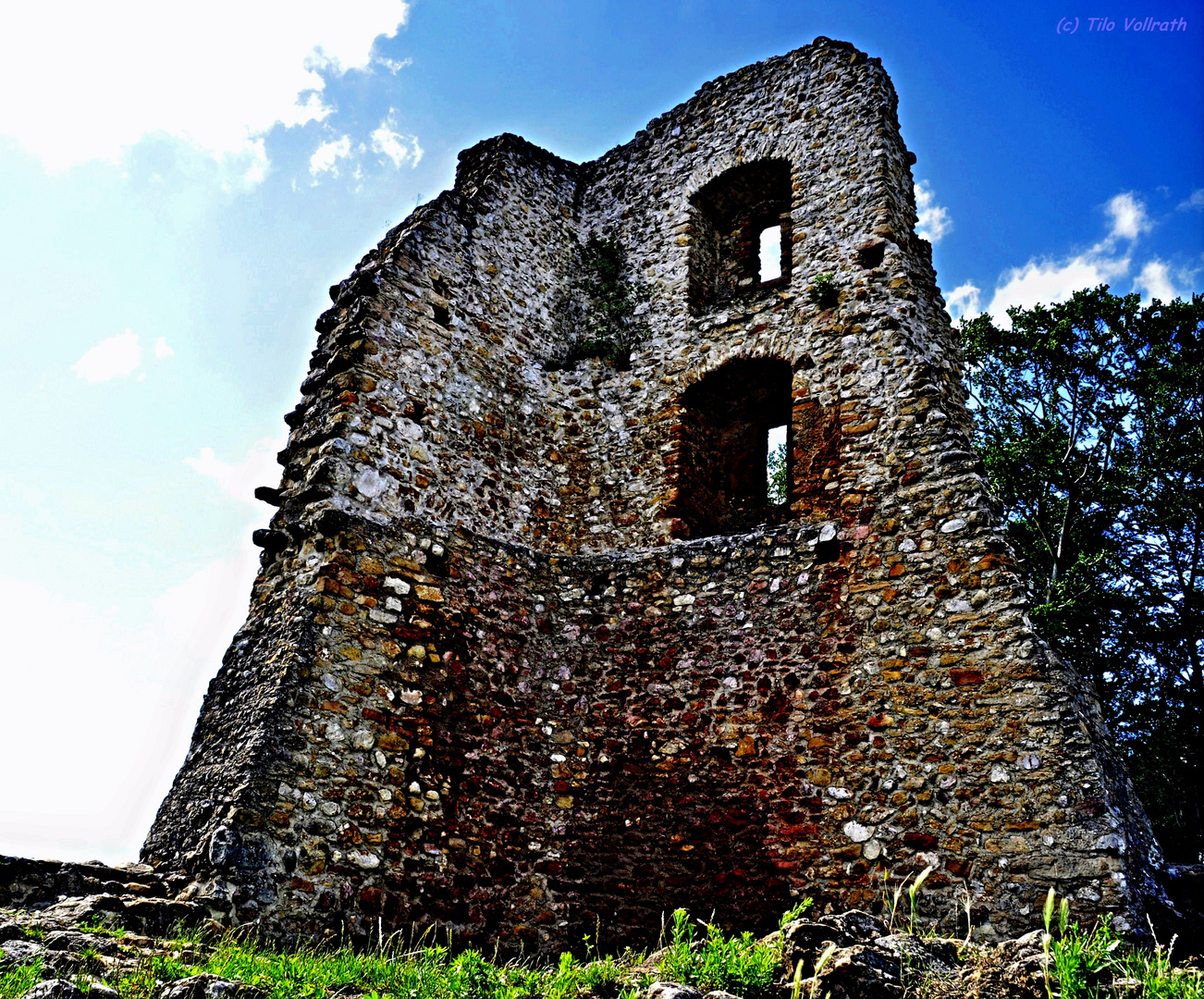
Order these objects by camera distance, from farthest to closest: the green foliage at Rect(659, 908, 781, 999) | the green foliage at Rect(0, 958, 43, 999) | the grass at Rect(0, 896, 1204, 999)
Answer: the green foliage at Rect(659, 908, 781, 999) → the grass at Rect(0, 896, 1204, 999) → the green foliage at Rect(0, 958, 43, 999)

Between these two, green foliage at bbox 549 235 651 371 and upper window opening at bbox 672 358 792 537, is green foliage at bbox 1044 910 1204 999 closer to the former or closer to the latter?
upper window opening at bbox 672 358 792 537

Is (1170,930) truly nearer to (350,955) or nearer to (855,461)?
(855,461)

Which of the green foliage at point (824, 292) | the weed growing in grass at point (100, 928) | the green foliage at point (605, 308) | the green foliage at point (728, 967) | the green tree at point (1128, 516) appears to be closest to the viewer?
the green foliage at point (728, 967)

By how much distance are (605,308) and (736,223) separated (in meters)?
1.96

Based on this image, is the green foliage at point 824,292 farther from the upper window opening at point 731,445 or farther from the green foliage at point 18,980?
the green foliage at point 18,980

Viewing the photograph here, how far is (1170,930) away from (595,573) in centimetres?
481

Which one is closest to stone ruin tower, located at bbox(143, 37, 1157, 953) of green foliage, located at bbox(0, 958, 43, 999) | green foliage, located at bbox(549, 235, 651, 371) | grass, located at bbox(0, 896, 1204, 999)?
green foliage, located at bbox(549, 235, 651, 371)

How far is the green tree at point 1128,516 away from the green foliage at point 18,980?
1235 cm

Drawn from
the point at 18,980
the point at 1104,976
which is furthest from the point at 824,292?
the point at 18,980

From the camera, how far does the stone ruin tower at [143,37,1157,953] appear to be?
534cm

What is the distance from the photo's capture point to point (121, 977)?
351 centimetres

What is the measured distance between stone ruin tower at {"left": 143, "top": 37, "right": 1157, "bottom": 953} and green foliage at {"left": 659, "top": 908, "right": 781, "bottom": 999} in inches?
81.6

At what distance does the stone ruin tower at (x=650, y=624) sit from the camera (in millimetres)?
5344

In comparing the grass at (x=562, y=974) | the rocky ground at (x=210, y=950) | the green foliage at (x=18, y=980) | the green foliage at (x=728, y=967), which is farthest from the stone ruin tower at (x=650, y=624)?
the green foliage at (x=728, y=967)
